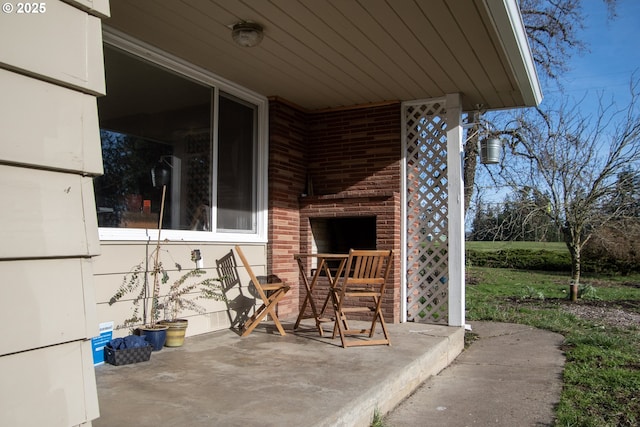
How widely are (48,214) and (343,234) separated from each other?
17.0 feet

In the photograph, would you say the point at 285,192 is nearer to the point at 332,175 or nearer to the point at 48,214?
the point at 332,175

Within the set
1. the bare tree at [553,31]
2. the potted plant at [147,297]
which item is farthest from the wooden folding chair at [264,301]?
the bare tree at [553,31]

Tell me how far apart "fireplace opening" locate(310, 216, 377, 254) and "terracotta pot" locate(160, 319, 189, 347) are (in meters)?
2.31

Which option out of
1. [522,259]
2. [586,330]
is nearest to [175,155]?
[586,330]

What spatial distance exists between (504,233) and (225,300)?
22.8ft

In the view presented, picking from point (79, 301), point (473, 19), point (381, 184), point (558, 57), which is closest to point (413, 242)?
point (381, 184)

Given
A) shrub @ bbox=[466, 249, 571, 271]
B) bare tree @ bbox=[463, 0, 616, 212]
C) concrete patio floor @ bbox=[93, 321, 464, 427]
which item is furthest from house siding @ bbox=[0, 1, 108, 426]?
shrub @ bbox=[466, 249, 571, 271]

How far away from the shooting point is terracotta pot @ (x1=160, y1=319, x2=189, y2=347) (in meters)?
4.15

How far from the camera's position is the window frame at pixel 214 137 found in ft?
13.3

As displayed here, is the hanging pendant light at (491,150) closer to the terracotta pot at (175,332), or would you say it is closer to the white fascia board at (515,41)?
the white fascia board at (515,41)

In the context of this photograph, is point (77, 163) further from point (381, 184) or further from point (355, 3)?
point (381, 184)

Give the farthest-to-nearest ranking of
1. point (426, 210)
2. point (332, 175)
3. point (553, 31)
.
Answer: point (553, 31) → point (332, 175) → point (426, 210)

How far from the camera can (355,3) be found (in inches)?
140

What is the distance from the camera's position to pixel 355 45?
4.30 m
